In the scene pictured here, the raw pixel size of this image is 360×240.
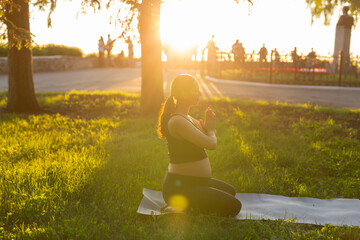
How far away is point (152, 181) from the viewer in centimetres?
505

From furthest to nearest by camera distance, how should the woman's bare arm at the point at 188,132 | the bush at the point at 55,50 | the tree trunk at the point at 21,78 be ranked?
the bush at the point at 55,50, the tree trunk at the point at 21,78, the woman's bare arm at the point at 188,132

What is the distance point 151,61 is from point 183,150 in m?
5.78

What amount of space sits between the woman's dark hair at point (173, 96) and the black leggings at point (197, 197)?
21.0 inches

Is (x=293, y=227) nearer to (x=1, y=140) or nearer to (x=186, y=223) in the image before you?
(x=186, y=223)

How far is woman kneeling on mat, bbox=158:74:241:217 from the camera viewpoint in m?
3.61

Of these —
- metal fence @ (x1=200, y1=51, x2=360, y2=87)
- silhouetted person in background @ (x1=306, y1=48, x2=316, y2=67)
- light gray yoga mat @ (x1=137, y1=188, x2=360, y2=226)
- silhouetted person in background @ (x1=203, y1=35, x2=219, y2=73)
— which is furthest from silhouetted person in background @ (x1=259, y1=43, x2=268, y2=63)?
light gray yoga mat @ (x1=137, y1=188, x2=360, y2=226)

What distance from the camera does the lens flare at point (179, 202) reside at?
12.5 feet

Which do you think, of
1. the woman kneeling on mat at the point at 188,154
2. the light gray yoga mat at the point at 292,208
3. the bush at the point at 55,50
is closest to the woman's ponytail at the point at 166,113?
the woman kneeling on mat at the point at 188,154

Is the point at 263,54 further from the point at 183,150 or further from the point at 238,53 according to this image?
the point at 183,150

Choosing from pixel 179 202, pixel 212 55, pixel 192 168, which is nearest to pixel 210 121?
pixel 192 168

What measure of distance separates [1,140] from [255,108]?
21.0 feet

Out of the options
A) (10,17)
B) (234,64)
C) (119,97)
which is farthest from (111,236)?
(234,64)

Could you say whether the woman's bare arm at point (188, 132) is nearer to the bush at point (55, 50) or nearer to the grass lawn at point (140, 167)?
the grass lawn at point (140, 167)

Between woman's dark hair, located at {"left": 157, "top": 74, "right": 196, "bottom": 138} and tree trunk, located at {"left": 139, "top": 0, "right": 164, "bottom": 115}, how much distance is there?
5457mm
